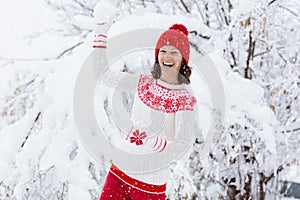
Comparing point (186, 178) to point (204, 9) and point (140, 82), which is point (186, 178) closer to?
point (140, 82)

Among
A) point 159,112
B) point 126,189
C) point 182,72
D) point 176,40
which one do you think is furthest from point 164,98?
point 126,189

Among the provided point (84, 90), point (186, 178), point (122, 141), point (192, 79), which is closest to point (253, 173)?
point (186, 178)

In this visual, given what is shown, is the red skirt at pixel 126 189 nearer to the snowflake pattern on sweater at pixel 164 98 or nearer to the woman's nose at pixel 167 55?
the snowflake pattern on sweater at pixel 164 98

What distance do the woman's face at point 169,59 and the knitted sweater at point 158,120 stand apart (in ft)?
0.25

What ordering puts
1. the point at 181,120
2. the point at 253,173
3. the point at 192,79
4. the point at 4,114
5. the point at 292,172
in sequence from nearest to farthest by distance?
the point at 181,120
the point at 192,79
the point at 4,114
the point at 253,173
the point at 292,172

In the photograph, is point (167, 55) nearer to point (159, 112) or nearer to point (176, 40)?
point (176, 40)

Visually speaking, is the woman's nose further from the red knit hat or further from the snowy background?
the snowy background

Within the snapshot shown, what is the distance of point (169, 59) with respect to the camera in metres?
2.09

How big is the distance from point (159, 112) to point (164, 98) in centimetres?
Result: 8

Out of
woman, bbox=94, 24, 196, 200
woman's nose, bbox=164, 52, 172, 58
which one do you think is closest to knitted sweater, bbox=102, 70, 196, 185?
woman, bbox=94, 24, 196, 200

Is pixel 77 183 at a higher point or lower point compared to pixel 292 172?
higher

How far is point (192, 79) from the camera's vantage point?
2311 mm

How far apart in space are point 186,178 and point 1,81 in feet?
5.82

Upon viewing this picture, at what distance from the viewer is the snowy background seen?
2.22 metres
